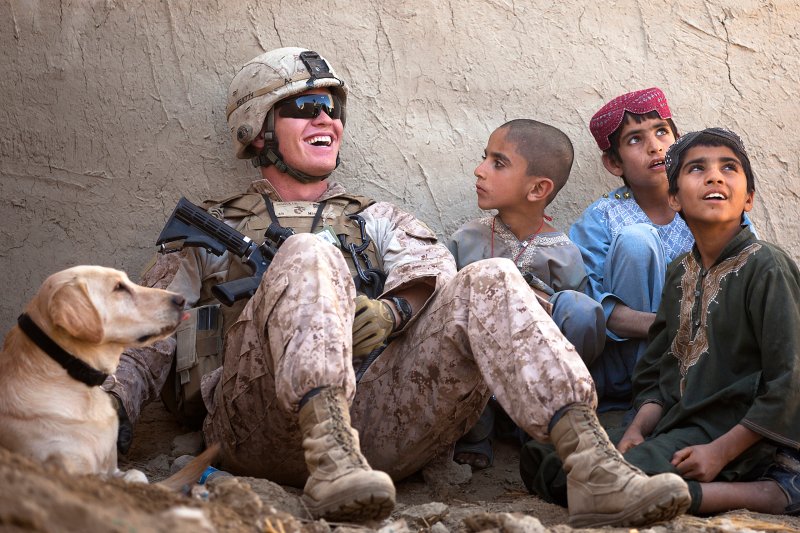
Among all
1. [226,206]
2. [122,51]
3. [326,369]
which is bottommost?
[326,369]

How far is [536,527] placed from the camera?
257 centimetres

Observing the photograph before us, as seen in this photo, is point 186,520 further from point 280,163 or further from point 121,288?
point 280,163

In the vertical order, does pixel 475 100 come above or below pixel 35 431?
above

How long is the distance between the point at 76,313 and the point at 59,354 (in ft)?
0.46

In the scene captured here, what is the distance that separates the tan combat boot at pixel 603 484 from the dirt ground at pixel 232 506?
2.6 inches

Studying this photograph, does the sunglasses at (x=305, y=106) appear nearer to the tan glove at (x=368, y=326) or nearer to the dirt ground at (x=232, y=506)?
the tan glove at (x=368, y=326)

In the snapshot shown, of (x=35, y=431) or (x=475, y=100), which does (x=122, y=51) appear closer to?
(x=475, y=100)

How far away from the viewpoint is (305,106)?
4.41 m

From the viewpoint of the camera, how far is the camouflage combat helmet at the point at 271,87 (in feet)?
14.4

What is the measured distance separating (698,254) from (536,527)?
5.36 ft

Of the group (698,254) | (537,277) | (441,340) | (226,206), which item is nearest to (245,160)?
(226,206)

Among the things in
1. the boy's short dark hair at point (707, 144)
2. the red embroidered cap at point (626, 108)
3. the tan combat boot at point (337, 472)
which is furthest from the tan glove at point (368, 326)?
the red embroidered cap at point (626, 108)

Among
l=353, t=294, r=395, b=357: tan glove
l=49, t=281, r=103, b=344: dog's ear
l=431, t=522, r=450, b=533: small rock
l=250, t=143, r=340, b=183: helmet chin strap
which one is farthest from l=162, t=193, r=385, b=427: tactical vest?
l=431, t=522, r=450, b=533: small rock

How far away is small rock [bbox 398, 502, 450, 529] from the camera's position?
9.88 feet
